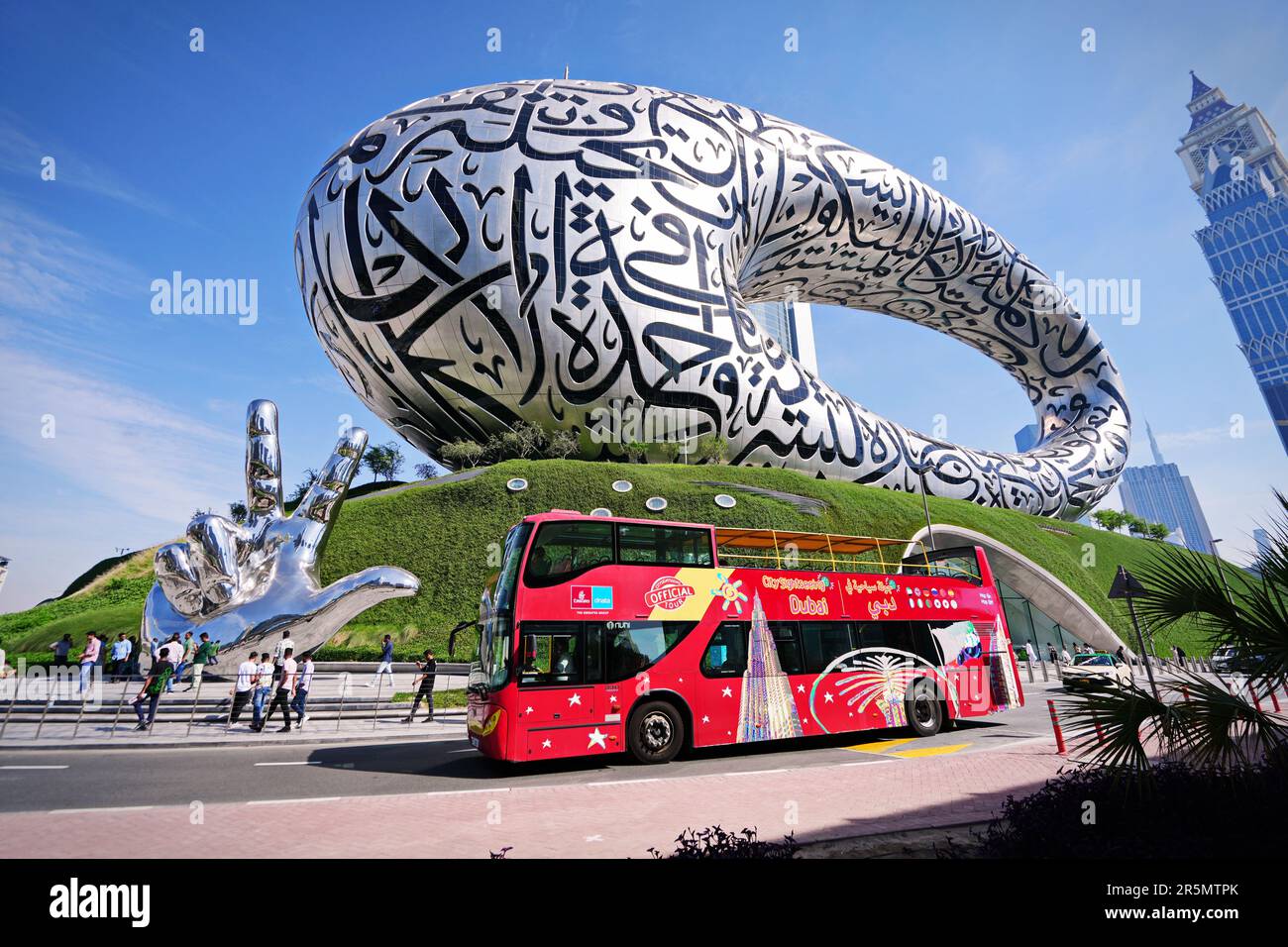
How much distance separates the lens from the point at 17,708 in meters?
13.3

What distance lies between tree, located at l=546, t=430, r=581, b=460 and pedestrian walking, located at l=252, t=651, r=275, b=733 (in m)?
15.9

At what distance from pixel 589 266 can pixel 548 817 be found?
2223 cm

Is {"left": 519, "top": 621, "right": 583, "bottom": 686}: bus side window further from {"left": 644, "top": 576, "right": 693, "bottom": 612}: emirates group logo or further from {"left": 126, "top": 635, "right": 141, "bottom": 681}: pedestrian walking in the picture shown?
{"left": 126, "top": 635, "right": 141, "bottom": 681}: pedestrian walking

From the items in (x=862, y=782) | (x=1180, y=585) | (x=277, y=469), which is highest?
(x=277, y=469)

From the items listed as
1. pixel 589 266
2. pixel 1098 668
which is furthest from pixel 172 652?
pixel 1098 668

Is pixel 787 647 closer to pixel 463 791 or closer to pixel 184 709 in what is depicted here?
pixel 463 791

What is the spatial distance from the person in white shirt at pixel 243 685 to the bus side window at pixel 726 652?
8.83 metres

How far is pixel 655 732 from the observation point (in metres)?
9.03
